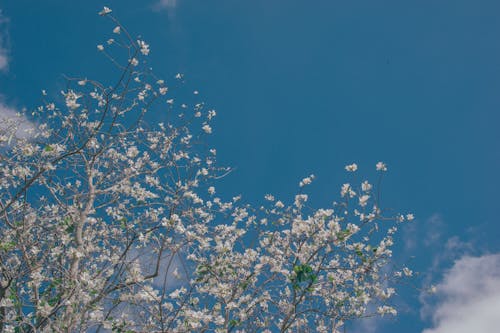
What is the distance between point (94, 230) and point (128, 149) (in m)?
1.71

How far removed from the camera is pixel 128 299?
22.7 feet

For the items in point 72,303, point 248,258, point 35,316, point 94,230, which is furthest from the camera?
point 94,230

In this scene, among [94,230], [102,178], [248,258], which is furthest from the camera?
[102,178]

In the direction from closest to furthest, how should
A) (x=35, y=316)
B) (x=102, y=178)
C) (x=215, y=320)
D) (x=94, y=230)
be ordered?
(x=35, y=316) < (x=215, y=320) < (x=94, y=230) < (x=102, y=178)

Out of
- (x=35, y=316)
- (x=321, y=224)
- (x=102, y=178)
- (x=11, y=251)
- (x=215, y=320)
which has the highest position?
(x=102, y=178)

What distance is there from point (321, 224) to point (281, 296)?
182 cm

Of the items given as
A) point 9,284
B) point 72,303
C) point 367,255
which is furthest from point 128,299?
point 367,255

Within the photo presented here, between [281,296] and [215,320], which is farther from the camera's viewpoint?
[281,296]

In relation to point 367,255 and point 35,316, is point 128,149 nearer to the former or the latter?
point 35,316

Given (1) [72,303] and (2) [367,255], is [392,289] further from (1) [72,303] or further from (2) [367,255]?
(1) [72,303]

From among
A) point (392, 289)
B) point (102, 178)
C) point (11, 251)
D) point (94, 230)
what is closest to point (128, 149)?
point (102, 178)

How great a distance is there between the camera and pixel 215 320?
22.0ft

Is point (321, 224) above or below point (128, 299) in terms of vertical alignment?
above

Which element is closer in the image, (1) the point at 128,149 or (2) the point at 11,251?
(2) the point at 11,251
